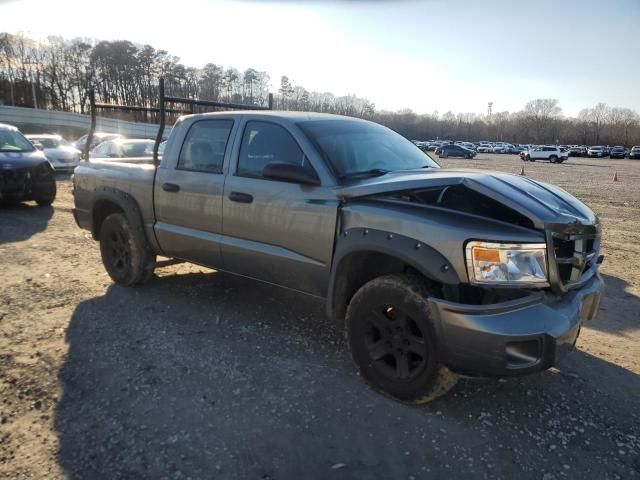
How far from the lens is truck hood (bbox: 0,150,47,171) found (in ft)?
31.3

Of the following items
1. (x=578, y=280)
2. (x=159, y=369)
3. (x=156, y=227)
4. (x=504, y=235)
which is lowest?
(x=159, y=369)

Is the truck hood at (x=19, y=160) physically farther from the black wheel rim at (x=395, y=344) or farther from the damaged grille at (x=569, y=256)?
the damaged grille at (x=569, y=256)

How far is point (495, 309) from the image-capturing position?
9.02 ft

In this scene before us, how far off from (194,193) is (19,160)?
292 inches

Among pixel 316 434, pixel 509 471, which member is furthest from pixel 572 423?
pixel 316 434

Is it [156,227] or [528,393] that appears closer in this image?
[528,393]

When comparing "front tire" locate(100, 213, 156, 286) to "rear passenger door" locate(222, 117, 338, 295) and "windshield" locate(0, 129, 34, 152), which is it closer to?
"rear passenger door" locate(222, 117, 338, 295)

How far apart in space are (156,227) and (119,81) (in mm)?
89359

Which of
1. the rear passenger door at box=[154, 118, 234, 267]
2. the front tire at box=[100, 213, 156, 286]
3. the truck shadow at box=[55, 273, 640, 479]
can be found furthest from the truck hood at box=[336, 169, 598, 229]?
the front tire at box=[100, 213, 156, 286]

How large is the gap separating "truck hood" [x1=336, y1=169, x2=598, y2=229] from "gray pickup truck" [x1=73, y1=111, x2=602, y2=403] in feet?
0.04

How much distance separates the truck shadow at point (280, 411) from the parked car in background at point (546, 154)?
4863 centimetres

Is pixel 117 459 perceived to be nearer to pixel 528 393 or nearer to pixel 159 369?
pixel 159 369

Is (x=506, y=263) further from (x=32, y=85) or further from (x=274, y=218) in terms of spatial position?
(x=32, y=85)

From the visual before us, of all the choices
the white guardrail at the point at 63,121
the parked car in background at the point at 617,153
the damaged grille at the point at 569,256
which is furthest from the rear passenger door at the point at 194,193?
the parked car in background at the point at 617,153
